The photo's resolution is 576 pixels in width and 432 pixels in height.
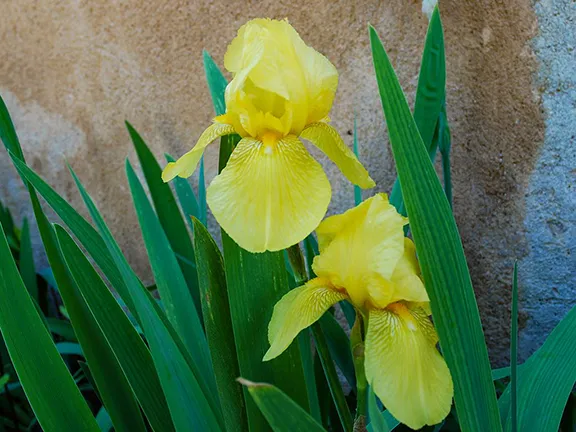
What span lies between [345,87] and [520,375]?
1.86 ft

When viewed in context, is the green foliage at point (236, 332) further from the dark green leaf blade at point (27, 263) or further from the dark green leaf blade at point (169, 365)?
the dark green leaf blade at point (27, 263)

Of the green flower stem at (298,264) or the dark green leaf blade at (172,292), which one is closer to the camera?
the green flower stem at (298,264)

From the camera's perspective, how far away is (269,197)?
0.34 m

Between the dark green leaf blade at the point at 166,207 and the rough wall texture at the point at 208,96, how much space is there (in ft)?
0.75

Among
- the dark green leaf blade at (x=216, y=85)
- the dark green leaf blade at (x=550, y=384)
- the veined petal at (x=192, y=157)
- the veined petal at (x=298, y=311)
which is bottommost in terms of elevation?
the dark green leaf blade at (x=550, y=384)

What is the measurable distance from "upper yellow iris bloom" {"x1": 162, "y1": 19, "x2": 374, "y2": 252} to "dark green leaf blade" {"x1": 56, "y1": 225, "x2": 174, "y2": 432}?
15cm

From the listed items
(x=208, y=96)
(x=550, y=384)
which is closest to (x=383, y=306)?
(x=550, y=384)

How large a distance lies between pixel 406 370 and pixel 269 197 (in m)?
0.13

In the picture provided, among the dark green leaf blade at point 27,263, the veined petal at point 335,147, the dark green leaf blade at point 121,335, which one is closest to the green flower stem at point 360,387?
the veined petal at point 335,147

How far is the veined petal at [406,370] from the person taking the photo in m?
0.32

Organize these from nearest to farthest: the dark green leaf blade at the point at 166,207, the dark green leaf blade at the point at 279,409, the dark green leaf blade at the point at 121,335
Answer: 1. the dark green leaf blade at the point at 279,409
2. the dark green leaf blade at the point at 121,335
3. the dark green leaf blade at the point at 166,207

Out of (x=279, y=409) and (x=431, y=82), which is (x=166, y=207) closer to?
(x=431, y=82)

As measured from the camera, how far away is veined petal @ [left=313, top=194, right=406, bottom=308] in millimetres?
352

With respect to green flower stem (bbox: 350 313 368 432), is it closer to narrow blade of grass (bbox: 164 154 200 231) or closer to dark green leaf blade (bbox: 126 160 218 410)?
dark green leaf blade (bbox: 126 160 218 410)
